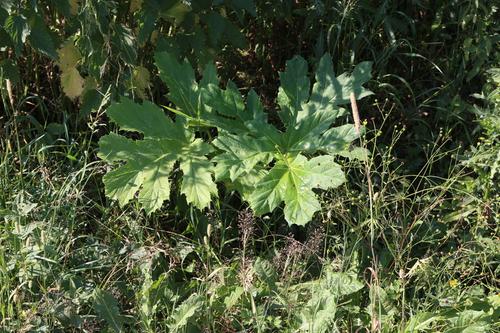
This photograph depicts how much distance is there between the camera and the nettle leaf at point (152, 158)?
10.2 ft

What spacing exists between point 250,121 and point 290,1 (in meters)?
0.79

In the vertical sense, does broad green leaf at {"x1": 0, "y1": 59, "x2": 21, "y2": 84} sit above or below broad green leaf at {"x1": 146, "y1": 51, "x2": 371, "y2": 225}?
above

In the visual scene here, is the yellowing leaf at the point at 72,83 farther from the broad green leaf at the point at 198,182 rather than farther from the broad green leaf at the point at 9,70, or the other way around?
the broad green leaf at the point at 198,182

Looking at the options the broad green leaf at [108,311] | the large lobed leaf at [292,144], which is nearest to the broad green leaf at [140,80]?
the large lobed leaf at [292,144]

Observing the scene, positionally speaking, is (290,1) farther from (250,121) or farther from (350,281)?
(350,281)

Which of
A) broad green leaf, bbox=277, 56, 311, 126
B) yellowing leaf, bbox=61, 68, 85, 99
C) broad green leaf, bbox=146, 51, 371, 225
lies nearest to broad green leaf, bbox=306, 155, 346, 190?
broad green leaf, bbox=146, 51, 371, 225

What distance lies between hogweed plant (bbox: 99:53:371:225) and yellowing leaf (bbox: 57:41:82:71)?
36 cm

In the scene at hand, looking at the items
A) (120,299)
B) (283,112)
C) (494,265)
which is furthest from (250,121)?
(494,265)

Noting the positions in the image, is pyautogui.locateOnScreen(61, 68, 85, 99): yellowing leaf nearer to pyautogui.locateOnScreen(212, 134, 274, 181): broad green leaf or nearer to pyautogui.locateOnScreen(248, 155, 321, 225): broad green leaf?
pyautogui.locateOnScreen(212, 134, 274, 181): broad green leaf

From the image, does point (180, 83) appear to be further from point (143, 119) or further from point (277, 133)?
point (277, 133)

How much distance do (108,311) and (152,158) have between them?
650 millimetres

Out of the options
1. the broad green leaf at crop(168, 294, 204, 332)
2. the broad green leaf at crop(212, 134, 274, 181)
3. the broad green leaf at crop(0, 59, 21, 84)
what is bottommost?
the broad green leaf at crop(168, 294, 204, 332)

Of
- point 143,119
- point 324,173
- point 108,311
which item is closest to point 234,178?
point 324,173

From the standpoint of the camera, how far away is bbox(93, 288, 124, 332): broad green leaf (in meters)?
2.83
